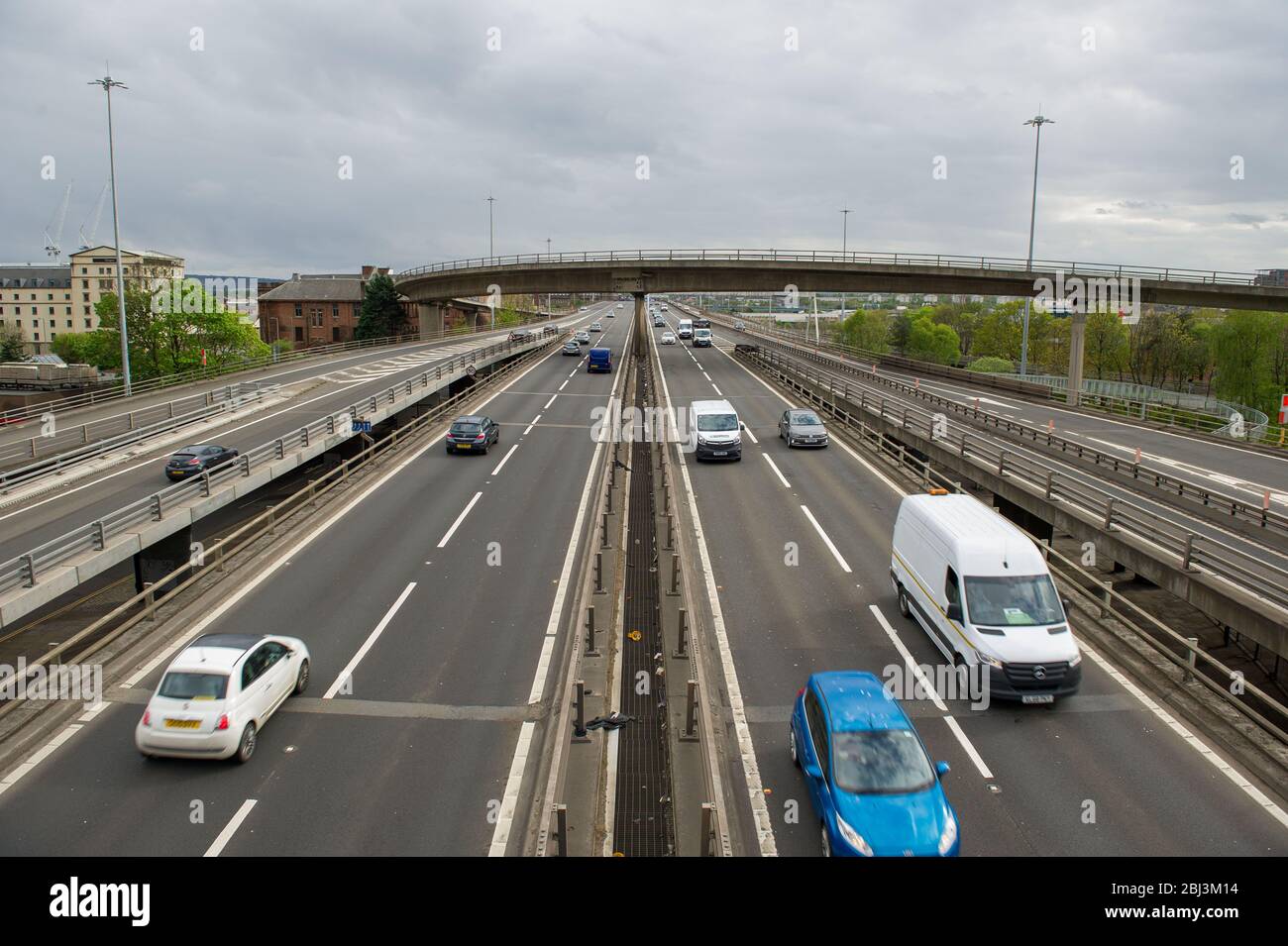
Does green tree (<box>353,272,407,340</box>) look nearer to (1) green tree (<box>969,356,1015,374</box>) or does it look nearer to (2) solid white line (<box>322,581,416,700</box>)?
(1) green tree (<box>969,356,1015,374</box>)

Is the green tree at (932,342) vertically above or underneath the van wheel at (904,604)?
above

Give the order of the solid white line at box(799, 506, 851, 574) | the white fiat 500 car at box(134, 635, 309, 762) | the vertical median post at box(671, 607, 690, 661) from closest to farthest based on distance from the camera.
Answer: the white fiat 500 car at box(134, 635, 309, 762)
the vertical median post at box(671, 607, 690, 661)
the solid white line at box(799, 506, 851, 574)

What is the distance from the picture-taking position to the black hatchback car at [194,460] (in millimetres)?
24922

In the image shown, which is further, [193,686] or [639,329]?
[639,329]

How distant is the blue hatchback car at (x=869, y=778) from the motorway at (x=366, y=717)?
3.94m

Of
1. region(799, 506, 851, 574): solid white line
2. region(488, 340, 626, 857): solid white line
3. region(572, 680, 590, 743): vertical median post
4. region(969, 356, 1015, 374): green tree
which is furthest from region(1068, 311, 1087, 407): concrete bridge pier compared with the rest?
region(572, 680, 590, 743): vertical median post

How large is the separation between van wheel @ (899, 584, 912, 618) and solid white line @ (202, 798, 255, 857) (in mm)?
11934

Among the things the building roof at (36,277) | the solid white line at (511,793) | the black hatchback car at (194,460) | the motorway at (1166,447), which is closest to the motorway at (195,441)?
the black hatchback car at (194,460)

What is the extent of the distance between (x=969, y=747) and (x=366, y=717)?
9.01m

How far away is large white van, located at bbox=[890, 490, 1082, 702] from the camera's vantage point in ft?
40.9

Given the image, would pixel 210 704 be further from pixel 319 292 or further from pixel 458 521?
pixel 319 292

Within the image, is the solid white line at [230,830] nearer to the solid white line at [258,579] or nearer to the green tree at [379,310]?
the solid white line at [258,579]

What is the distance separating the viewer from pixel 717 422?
30188 millimetres

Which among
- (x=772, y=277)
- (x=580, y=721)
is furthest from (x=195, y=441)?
(x=772, y=277)
